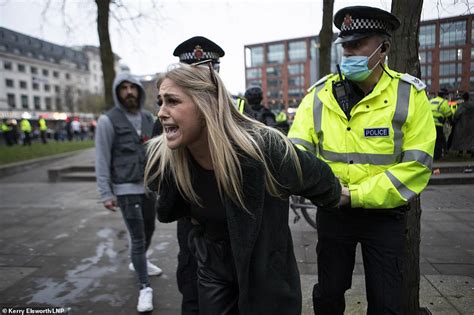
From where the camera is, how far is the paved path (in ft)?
9.73

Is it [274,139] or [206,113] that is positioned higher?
[206,113]

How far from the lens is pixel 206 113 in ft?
5.55

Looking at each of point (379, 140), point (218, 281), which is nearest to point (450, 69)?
point (379, 140)

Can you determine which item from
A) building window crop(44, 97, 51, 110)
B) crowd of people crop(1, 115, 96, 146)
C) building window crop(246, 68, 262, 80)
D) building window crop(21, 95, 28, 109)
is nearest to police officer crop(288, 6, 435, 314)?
building window crop(246, 68, 262, 80)

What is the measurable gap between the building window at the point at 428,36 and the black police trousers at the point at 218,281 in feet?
7.19

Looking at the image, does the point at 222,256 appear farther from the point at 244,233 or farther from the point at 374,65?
the point at 374,65

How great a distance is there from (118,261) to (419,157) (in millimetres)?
3686

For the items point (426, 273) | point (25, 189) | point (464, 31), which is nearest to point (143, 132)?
point (464, 31)

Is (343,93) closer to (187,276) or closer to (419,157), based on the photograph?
(419,157)

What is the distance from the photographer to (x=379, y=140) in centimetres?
202

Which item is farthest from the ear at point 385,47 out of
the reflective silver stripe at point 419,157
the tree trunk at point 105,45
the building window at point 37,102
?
the building window at point 37,102

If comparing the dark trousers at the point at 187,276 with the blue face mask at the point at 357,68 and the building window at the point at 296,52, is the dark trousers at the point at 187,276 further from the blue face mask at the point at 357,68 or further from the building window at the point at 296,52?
the building window at the point at 296,52

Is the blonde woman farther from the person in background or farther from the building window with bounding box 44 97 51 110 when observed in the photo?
the building window with bounding box 44 97 51 110

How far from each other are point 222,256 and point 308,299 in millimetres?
1536
